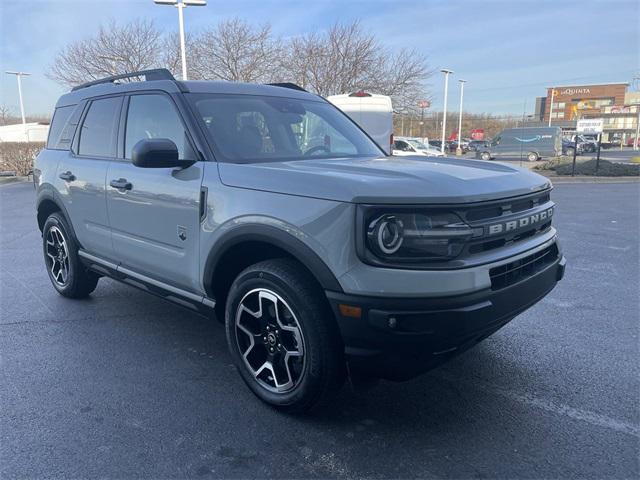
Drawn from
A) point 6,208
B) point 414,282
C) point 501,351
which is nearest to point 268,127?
point 414,282

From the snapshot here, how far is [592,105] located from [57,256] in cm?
10538

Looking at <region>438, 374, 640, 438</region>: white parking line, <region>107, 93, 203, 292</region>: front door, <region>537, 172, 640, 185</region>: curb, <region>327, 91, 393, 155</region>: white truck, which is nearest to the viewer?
<region>438, 374, 640, 438</region>: white parking line

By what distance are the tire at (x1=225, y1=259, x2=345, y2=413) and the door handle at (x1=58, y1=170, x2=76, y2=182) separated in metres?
2.33

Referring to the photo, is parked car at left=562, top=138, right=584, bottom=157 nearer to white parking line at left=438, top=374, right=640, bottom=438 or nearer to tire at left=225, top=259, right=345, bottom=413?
white parking line at left=438, top=374, right=640, bottom=438

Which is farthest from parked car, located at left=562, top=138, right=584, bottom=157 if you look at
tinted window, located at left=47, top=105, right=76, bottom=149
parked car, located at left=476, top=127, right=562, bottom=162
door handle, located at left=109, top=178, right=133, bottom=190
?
door handle, located at left=109, top=178, right=133, bottom=190

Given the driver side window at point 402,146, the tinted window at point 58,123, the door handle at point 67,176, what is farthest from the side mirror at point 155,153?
the driver side window at point 402,146

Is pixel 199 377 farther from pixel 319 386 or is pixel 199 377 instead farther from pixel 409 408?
pixel 409 408

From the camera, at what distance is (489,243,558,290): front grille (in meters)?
2.52

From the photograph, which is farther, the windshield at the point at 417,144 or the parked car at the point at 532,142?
the parked car at the point at 532,142

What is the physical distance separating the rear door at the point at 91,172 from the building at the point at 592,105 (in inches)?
3553

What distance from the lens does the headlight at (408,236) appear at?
2.33 meters

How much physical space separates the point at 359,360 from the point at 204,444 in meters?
0.95

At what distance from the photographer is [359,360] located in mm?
2432

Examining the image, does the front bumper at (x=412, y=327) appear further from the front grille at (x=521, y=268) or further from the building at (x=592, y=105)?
the building at (x=592, y=105)
